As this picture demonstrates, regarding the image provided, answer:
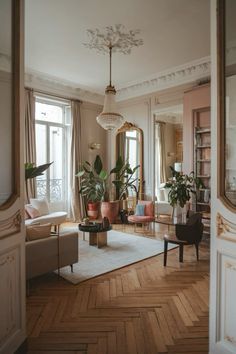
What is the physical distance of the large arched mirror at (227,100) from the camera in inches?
69.2

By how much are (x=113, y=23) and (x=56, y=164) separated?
406 centimetres

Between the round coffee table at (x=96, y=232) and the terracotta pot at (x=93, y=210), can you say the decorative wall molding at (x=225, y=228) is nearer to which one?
the round coffee table at (x=96, y=232)

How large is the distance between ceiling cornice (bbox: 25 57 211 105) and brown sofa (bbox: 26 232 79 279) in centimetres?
A: 439

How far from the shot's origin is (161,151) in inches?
304

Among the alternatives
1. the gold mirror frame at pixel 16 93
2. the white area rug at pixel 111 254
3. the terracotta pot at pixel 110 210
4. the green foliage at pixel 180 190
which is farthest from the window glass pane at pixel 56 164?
the gold mirror frame at pixel 16 93

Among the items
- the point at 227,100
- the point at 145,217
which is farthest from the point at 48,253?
the point at 145,217

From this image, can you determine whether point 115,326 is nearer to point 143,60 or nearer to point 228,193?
point 228,193

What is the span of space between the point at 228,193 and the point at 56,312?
6.54 feet

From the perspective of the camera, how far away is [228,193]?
1.77 meters

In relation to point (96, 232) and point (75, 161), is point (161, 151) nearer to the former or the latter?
point (75, 161)

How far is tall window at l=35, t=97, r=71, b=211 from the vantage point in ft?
22.1

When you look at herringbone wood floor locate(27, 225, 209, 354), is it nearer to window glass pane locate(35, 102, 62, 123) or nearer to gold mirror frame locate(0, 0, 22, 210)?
gold mirror frame locate(0, 0, 22, 210)

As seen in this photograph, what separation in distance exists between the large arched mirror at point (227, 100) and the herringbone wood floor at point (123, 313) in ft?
4.40

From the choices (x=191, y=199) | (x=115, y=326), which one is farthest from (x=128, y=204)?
(x=115, y=326)
